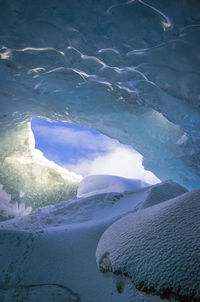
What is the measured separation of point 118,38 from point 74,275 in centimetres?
366

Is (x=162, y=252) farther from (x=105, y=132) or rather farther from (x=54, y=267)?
(x=105, y=132)

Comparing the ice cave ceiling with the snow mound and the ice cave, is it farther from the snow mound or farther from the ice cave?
the snow mound

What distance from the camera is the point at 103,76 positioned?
4.66 metres

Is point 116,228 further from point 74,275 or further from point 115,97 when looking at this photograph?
point 115,97

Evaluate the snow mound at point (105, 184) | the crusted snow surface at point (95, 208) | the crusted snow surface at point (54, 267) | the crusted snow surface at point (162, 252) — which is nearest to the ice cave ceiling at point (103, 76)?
the snow mound at point (105, 184)

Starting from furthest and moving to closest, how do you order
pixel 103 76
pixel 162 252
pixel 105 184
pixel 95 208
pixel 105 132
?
1. pixel 105 132
2. pixel 105 184
3. pixel 103 76
4. pixel 95 208
5. pixel 162 252

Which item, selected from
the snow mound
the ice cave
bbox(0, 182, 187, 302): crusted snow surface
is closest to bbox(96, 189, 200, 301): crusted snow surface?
the ice cave

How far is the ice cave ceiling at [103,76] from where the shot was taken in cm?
300

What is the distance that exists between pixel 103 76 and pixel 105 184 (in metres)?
2.95

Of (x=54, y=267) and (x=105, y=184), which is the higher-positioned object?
(x=54, y=267)

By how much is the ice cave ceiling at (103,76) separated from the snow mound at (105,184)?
2178mm

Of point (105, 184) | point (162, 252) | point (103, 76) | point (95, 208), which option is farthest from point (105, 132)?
point (162, 252)

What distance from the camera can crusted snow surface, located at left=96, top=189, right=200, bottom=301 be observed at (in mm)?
921

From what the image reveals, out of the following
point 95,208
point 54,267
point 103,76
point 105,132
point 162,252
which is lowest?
point 105,132
